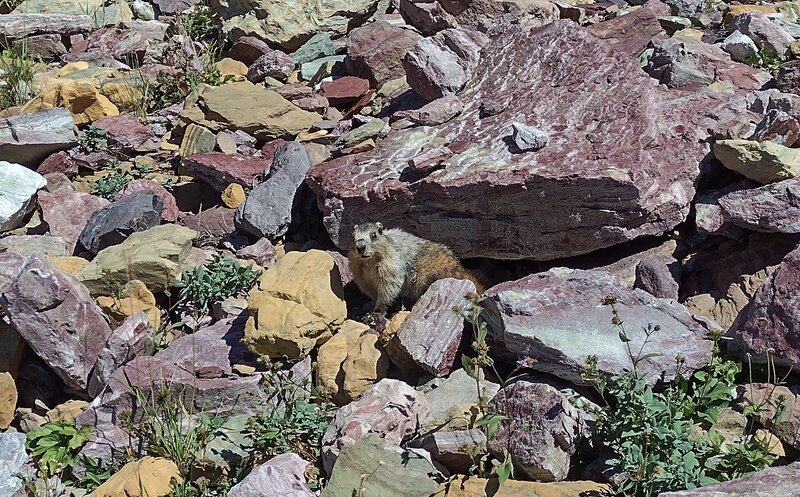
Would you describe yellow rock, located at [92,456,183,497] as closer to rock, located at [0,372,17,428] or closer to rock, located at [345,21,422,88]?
rock, located at [0,372,17,428]

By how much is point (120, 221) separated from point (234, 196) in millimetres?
1050

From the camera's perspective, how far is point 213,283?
674 centimetres

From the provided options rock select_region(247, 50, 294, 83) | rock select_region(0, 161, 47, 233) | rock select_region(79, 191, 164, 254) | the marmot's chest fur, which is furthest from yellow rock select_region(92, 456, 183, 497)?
rock select_region(247, 50, 294, 83)

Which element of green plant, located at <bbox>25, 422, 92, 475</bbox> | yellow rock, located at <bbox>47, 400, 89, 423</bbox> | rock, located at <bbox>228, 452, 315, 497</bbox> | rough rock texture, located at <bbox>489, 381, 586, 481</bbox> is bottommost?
yellow rock, located at <bbox>47, 400, 89, 423</bbox>

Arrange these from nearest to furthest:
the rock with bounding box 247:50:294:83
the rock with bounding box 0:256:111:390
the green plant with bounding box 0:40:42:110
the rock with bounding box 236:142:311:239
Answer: the rock with bounding box 0:256:111:390
the rock with bounding box 236:142:311:239
the green plant with bounding box 0:40:42:110
the rock with bounding box 247:50:294:83

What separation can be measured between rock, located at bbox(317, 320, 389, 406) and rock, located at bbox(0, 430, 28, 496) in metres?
1.89

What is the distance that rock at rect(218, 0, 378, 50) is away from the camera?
11047mm

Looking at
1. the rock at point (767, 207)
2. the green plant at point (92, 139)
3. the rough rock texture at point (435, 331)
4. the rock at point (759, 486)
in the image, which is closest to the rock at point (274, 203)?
the rough rock texture at point (435, 331)

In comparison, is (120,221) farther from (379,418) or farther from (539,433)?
(539,433)

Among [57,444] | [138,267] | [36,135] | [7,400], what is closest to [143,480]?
[57,444]

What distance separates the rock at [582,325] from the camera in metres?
5.05

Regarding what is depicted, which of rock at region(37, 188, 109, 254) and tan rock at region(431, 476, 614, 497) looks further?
rock at region(37, 188, 109, 254)

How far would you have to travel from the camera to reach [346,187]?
7.09 meters

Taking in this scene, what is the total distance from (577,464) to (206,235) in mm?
4192
